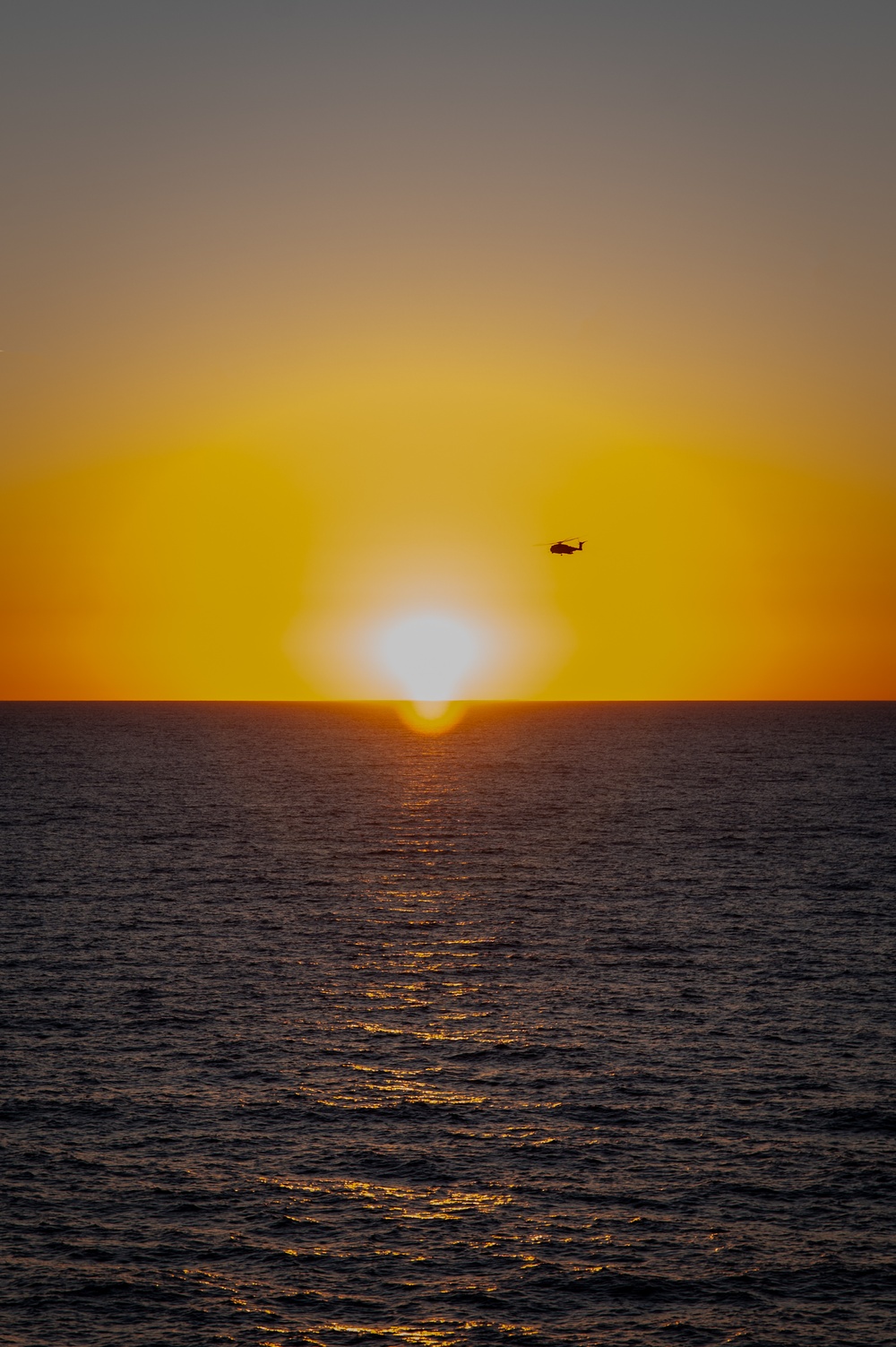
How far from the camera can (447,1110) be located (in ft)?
149

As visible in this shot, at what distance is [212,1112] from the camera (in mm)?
44719

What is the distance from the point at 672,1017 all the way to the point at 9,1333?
34.2 meters

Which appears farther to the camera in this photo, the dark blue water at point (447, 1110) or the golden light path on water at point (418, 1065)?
the golden light path on water at point (418, 1065)

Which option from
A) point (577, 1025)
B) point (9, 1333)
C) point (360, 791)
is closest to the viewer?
point (9, 1333)

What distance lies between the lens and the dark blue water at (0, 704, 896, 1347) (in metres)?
32.5

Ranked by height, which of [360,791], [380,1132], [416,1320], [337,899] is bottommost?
[416,1320]

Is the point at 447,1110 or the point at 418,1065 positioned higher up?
the point at 418,1065

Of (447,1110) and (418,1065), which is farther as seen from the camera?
(418,1065)

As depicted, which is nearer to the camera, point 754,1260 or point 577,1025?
point 754,1260

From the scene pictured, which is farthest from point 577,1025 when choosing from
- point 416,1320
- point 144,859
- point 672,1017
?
point 144,859

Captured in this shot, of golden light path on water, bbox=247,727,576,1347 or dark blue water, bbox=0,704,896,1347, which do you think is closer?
dark blue water, bbox=0,704,896,1347

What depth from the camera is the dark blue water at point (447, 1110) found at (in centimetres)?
3247

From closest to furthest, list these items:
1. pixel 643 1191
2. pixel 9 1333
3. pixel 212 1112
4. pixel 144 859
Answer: pixel 9 1333 → pixel 643 1191 → pixel 212 1112 → pixel 144 859

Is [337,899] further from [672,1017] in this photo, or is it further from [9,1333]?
[9,1333]
